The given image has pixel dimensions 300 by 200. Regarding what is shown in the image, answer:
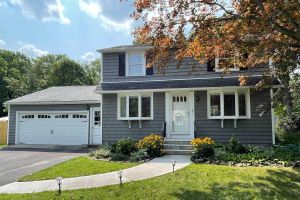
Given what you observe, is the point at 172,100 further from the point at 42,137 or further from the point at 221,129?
the point at 42,137

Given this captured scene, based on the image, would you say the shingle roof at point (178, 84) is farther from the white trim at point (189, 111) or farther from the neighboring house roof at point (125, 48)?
the neighboring house roof at point (125, 48)

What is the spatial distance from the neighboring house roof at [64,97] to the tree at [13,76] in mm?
19264

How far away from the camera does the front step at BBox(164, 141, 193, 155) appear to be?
14.0 meters

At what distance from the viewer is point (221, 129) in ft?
50.2

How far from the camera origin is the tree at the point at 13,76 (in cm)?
4312

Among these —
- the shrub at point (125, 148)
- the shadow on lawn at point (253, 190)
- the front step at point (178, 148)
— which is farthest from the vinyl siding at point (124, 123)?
the shadow on lawn at point (253, 190)

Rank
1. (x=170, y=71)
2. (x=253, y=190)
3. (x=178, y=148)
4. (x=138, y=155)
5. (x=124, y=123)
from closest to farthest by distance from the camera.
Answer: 1. (x=253, y=190)
2. (x=138, y=155)
3. (x=178, y=148)
4. (x=170, y=71)
5. (x=124, y=123)

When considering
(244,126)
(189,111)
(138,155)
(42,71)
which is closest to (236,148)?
(244,126)

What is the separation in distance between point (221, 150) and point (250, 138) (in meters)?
2.85

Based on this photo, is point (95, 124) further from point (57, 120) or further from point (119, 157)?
point (119, 157)

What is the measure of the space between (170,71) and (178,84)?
964mm

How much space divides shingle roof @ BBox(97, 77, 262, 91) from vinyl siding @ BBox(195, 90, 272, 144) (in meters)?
0.54

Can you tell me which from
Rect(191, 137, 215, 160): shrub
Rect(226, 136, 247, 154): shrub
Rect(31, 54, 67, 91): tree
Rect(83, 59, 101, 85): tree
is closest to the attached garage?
Rect(191, 137, 215, 160): shrub

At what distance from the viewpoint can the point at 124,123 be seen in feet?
Result: 54.4
